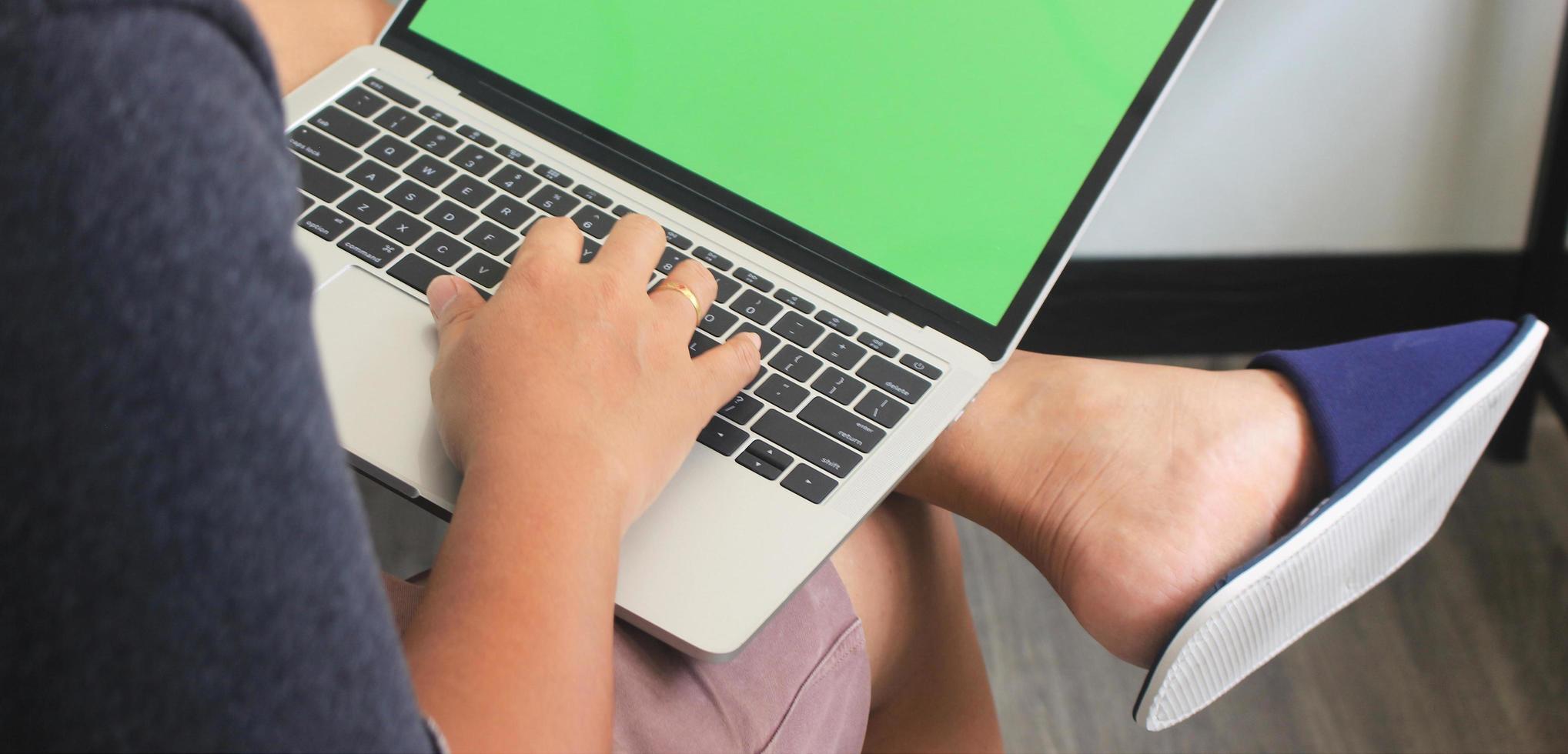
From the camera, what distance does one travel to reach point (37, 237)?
0.64ft

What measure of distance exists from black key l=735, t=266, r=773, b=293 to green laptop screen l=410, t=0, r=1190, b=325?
0.04 meters

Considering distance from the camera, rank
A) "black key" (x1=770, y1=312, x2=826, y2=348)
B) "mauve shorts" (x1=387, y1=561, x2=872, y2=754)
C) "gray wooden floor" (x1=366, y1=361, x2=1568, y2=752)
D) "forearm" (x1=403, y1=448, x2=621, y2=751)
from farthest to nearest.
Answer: "gray wooden floor" (x1=366, y1=361, x2=1568, y2=752)
"black key" (x1=770, y1=312, x2=826, y2=348)
"mauve shorts" (x1=387, y1=561, x2=872, y2=754)
"forearm" (x1=403, y1=448, x2=621, y2=751)

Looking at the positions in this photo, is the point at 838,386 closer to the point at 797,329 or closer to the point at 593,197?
the point at 797,329

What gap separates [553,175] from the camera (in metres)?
0.64

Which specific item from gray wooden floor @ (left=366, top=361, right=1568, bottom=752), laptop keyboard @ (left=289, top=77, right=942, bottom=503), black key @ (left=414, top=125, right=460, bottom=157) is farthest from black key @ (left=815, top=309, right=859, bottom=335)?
gray wooden floor @ (left=366, top=361, right=1568, bottom=752)

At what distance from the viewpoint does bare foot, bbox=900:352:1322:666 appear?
0.64m

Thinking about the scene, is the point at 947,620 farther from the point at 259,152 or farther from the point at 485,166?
the point at 259,152

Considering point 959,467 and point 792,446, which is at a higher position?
point 792,446

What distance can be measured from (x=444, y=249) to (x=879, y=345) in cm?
23

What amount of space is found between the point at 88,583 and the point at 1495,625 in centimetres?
116

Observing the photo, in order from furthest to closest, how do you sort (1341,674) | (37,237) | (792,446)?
(1341,674), (792,446), (37,237)

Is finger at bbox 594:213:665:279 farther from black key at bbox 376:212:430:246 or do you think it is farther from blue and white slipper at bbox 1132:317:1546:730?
blue and white slipper at bbox 1132:317:1546:730

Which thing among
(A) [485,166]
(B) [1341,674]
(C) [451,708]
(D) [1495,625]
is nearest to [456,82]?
(A) [485,166]

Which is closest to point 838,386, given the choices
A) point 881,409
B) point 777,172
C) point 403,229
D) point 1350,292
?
point 881,409
